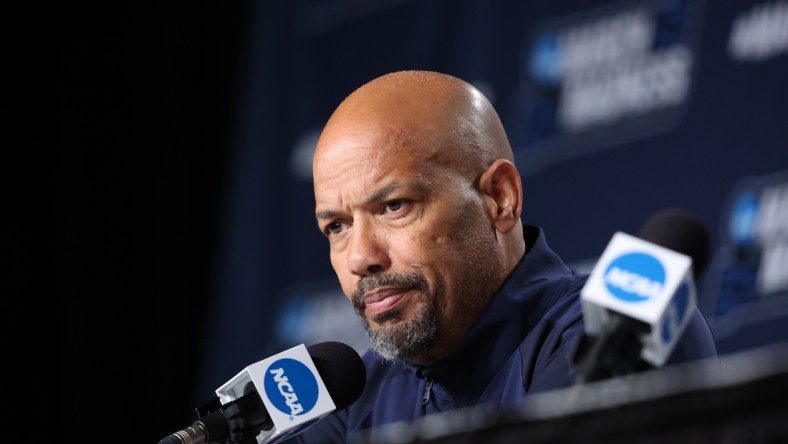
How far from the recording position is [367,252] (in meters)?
2.11

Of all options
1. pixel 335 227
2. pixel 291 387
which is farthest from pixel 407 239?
pixel 291 387

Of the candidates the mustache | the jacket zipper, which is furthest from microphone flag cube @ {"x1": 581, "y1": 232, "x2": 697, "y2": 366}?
the jacket zipper

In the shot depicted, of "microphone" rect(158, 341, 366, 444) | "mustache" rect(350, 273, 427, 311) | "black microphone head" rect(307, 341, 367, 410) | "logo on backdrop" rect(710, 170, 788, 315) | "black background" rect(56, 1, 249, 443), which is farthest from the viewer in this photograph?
"black background" rect(56, 1, 249, 443)

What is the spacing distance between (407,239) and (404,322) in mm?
154

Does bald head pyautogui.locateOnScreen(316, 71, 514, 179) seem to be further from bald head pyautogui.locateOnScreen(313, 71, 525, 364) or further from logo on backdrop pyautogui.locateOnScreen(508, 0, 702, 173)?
logo on backdrop pyautogui.locateOnScreen(508, 0, 702, 173)

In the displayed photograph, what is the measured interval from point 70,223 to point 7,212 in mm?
223

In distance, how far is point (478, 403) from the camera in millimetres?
2098

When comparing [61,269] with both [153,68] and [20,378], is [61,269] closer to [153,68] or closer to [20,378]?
[20,378]

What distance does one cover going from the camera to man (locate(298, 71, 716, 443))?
6.91ft

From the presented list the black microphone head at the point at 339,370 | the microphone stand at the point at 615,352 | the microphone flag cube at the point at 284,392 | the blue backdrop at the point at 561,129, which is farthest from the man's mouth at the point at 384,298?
the blue backdrop at the point at 561,129

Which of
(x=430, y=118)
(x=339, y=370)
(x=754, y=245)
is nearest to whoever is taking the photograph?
(x=339, y=370)

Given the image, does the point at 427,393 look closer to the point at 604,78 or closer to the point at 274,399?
the point at 274,399

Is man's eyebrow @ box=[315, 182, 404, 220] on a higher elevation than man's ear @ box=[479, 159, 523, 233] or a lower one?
higher

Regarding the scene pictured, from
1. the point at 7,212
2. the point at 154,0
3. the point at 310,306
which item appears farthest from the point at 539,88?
the point at 7,212
